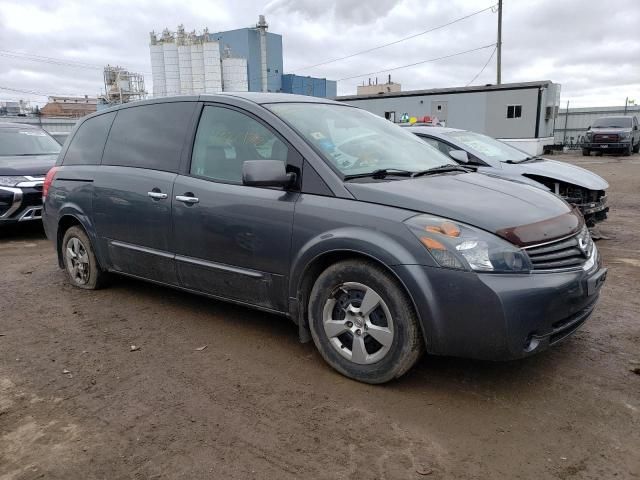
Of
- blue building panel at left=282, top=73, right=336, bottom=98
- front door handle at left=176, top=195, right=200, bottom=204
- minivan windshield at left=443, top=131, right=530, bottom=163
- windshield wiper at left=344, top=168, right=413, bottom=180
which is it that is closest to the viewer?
windshield wiper at left=344, top=168, right=413, bottom=180

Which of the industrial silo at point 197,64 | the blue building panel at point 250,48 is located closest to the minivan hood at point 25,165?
the industrial silo at point 197,64

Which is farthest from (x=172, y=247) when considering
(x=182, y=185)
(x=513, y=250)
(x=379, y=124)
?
(x=513, y=250)

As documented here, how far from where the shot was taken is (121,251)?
4590mm

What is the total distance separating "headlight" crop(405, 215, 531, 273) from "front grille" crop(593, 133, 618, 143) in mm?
26214

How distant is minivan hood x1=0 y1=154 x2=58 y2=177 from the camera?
7.62m

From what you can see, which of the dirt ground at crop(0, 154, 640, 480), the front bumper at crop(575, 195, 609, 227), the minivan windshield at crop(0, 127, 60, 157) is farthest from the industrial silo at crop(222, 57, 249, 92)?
the dirt ground at crop(0, 154, 640, 480)

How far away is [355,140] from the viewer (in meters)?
3.81

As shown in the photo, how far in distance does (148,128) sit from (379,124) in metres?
1.94

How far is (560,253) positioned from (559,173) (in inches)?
171

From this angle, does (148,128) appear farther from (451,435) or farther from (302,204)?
(451,435)

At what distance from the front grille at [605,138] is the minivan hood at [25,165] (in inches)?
982

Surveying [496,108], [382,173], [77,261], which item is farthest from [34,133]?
[496,108]

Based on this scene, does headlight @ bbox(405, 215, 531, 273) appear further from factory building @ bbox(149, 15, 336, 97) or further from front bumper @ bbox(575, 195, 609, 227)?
factory building @ bbox(149, 15, 336, 97)

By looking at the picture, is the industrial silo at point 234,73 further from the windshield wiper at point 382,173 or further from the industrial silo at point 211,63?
the windshield wiper at point 382,173
